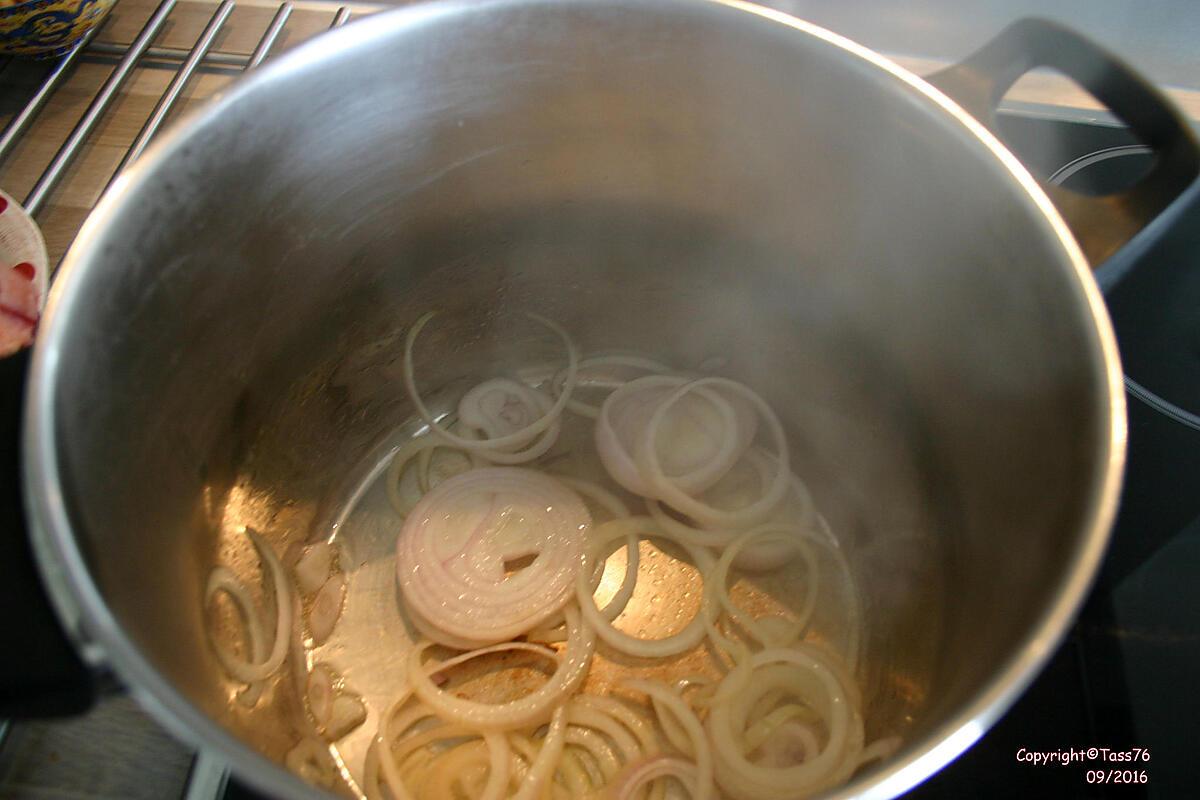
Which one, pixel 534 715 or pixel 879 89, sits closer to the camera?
pixel 879 89

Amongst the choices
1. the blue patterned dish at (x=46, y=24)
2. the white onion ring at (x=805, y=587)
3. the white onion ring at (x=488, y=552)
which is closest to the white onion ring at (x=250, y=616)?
the white onion ring at (x=488, y=552)

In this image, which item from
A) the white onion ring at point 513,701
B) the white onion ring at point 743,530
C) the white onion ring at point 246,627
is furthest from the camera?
the white onion ring at point 743,530

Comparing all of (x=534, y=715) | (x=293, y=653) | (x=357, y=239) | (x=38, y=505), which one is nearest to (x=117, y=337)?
(x=38, y=505)

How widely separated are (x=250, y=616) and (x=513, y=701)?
282mm

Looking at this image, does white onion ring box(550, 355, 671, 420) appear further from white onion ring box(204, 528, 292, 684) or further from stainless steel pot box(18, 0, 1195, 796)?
white onion ring box(204, 528, 292, 684)

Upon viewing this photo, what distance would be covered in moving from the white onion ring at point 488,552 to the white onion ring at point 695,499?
0.32ft

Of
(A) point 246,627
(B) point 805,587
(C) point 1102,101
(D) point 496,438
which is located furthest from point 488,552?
(C) point 1102,101

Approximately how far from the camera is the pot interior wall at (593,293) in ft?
2.06

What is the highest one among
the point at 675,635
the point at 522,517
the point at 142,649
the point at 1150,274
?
the point at 142,649

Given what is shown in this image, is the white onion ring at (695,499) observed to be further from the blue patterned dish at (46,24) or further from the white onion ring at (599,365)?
the blue patterned dish at (46,24)

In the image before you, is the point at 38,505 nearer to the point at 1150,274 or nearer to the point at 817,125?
the point at 817,125

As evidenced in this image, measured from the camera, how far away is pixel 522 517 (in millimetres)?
970

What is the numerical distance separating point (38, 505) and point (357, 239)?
45 centimetres

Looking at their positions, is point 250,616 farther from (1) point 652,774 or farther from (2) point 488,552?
(1) point 652,774
